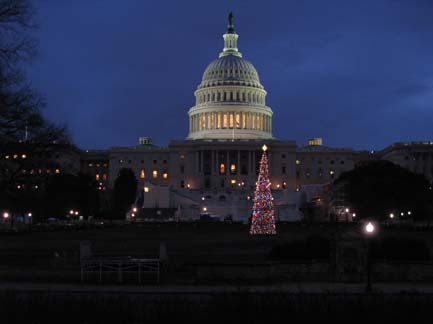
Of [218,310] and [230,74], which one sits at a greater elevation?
[230,74]

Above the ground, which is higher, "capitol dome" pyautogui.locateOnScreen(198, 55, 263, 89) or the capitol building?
"capitol dome" pyautogui.locateOnScreen(198, 55, 263, 89)

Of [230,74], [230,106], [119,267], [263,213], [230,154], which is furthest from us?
[230,74]

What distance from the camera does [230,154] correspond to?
577 feet

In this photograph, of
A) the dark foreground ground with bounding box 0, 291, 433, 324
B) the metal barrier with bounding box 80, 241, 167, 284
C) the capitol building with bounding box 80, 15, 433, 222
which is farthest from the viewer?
the capitol building with bounding box 80, 15, 433, 222

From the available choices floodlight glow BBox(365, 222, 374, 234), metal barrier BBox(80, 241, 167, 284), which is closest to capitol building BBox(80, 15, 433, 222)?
metal barrier BBox(80, 241, 167, 284)

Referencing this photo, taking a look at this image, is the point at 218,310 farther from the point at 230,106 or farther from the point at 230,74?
the point at 230,74

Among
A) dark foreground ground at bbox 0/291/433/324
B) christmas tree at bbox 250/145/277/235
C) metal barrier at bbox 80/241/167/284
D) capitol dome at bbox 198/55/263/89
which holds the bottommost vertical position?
dark foreground ground at bbox 0/291/433/324

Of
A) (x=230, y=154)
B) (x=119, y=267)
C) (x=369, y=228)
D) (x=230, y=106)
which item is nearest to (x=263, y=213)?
(x=119, y=267)

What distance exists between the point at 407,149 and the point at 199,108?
4851 cm

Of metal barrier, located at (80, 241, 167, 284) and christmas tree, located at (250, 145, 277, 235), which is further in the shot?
christmas tree, located at (250, 145, 277, 235)

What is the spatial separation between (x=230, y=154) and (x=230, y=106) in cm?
1611

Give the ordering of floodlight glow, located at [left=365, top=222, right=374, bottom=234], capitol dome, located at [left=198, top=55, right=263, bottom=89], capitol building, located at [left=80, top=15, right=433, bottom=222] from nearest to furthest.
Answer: floodlight glow, located at [left=365, top=222, right=374, bottom=234], capitol building, located at [left=80, top=15, right=433, bottom=222], capitol dome, located at [left=198, top=55, right=263, bottom=89]

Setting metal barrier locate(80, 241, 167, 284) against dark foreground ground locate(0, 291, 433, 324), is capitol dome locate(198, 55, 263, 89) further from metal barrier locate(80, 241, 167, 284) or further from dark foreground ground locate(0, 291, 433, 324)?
dark foreground ground locate(0, 291, 433, 324)

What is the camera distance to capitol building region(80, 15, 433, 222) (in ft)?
575
